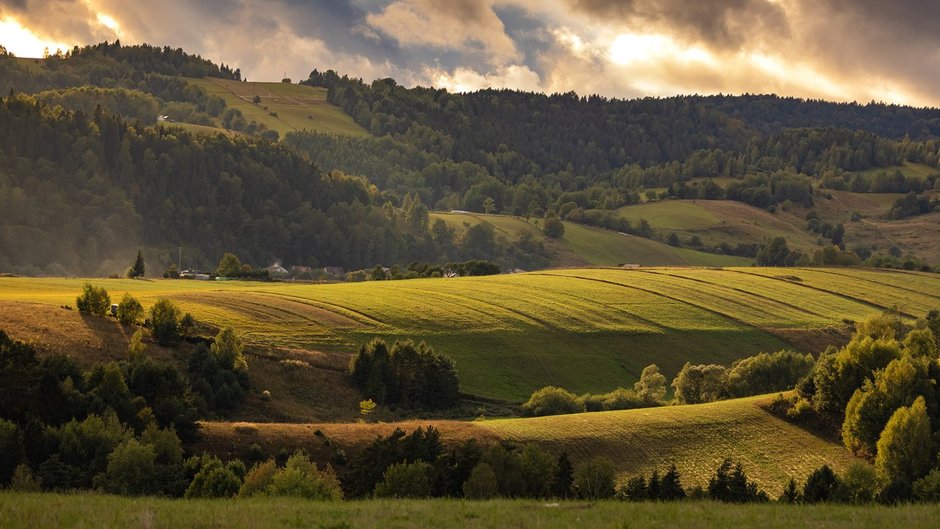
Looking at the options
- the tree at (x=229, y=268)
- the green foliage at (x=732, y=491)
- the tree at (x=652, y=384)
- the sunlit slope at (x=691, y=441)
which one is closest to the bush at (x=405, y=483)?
the green foliage at (x=732, y=491)

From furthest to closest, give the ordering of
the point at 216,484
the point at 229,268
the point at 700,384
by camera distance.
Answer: the point at 229,268 < the point at 700,384 < the point at 216,484

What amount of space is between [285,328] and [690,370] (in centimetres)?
3841

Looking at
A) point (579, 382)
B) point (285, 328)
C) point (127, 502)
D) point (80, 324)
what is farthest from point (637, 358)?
point (127, 502)

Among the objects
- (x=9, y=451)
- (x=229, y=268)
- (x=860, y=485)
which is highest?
(x=229, y=268)

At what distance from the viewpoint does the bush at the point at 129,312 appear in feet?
296

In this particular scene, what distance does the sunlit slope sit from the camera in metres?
63.2

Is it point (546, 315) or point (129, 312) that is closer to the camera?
point (129, 312)

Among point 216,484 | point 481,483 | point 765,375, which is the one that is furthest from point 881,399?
point 216,484

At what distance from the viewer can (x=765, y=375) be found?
10312cm

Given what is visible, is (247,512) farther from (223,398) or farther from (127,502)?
(223,398)

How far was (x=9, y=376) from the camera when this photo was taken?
5228cm

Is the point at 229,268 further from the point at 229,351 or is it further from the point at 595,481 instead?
the point at 595,481

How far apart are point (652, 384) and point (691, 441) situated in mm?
36622

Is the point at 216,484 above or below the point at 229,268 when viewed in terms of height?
below
